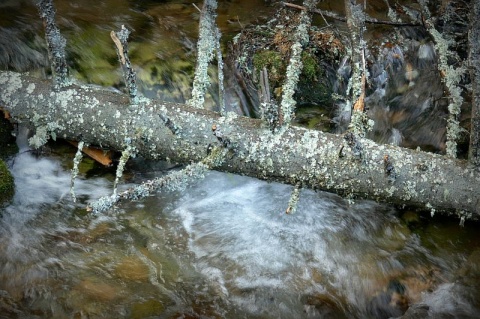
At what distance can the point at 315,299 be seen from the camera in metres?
3.07

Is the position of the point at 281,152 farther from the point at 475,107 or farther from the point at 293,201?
the point at 475,107

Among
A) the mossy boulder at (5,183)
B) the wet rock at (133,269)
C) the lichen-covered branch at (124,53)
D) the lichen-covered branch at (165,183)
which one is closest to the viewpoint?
the lichen-covered branch at (165,183)

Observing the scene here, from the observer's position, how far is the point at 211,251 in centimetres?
331

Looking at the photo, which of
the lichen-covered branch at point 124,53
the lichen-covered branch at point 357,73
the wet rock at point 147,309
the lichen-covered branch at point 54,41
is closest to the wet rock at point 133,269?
the wet rock at point 147,309

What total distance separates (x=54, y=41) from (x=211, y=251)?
1835 millimetres

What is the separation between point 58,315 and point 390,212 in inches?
103

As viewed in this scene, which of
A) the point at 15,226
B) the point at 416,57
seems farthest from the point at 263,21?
the point at 15,226

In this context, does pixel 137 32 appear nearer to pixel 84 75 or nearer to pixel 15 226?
pixel 84 75

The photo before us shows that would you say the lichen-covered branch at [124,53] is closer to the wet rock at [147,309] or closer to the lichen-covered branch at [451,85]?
the wet rock at [147,309]

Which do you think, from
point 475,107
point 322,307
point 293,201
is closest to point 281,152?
point 293,201

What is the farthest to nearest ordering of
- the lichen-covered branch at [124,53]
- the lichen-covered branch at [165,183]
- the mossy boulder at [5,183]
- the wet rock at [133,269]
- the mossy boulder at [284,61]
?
the mossy boulder at [284,61] → the mossy boulder at [5,183] → the wet rock at [133,269] → the lichen-covered branch at [124,53] → the lichen-covered branch at [165,183]

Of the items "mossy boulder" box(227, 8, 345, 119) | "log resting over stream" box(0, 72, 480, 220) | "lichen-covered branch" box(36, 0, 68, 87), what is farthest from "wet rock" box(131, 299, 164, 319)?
"mossy boulder" box(227, 8, 345, 119)

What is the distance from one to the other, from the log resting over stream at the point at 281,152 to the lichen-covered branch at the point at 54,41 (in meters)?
0.10

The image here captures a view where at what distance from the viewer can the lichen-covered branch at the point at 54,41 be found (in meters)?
2.73
